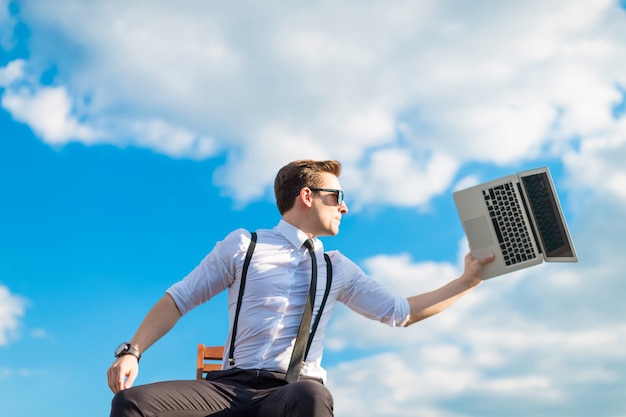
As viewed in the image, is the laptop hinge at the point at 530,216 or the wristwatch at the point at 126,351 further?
the laptop hinge at the point at 530,216

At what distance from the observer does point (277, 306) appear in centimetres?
347

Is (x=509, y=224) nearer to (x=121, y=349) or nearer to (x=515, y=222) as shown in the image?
(x=515, y=222)

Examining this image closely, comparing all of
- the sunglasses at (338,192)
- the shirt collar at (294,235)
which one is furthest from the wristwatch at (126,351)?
the sunglasses at (338,192)

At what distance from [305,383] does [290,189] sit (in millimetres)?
1278

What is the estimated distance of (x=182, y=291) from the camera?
350 centimetres

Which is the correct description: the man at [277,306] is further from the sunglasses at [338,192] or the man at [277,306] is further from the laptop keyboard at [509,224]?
the laptop keyboard at [509,224]

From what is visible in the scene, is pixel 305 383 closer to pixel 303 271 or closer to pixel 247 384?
pixel 247 384

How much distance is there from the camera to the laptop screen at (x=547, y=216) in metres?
3.94

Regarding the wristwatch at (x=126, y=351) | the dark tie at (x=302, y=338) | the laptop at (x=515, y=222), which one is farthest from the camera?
the laptop at (x=515, y=222)

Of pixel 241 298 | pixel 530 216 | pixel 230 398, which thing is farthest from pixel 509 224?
pixel 230 398

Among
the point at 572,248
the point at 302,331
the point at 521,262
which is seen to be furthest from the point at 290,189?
the point at 572,248

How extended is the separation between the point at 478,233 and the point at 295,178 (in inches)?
45.8

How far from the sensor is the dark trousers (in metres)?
2.91

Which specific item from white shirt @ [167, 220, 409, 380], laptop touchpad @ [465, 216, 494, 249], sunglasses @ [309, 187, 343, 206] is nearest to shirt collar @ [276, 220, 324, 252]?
white shirt @ [167, 220, 409, 380]
